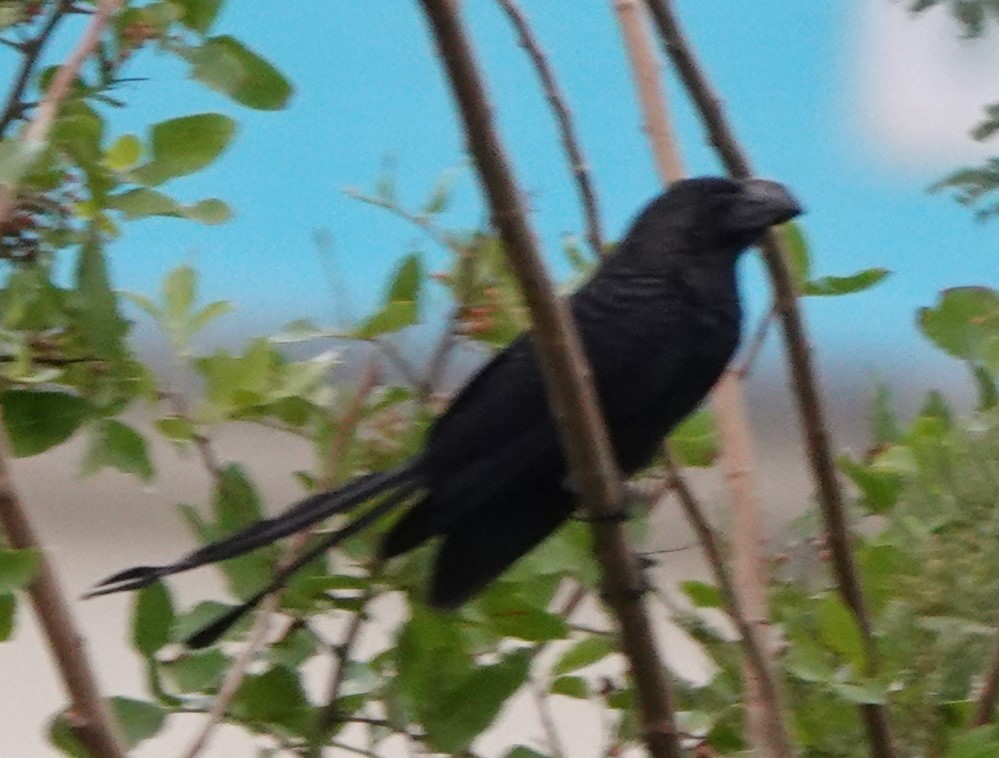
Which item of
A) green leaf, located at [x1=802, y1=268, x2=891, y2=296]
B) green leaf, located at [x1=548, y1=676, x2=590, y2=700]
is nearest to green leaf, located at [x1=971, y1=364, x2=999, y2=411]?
green leaf, located at [x1=802, y1=268, x2=891, y2=296]

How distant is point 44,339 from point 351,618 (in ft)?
0.84

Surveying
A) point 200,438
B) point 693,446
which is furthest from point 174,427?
point 693,446

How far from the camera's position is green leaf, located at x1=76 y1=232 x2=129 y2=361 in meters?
0.74

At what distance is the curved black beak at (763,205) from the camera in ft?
3.07

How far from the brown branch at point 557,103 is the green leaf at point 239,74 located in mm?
141

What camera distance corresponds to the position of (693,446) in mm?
961

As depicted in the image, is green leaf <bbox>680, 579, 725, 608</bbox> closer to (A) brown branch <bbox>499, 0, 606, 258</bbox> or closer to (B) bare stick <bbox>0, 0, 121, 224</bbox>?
(A) brown branch <bbox>499, 0, 606, 258</bbox>

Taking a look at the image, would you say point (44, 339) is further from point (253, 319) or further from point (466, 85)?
point (253, 319)

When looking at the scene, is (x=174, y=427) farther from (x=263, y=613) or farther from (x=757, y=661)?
(x=757, y=661)

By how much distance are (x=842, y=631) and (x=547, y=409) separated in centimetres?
21

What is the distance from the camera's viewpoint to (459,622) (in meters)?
0.84

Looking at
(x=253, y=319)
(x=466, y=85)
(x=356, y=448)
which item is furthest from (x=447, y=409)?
(x=253, y=319)

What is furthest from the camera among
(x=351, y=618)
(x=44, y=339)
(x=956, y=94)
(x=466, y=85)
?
(x=956, y=94)

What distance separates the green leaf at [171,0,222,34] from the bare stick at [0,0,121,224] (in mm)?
53
